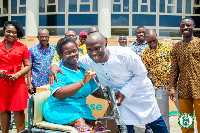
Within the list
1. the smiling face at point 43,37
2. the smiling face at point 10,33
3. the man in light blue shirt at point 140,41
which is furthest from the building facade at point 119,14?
the smiling face at point 10,33

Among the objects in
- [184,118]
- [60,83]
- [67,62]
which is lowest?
[184,118]

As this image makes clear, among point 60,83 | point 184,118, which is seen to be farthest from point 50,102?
point 184,118

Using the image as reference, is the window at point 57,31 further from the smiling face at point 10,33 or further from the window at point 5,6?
the smiling face at point 10,33

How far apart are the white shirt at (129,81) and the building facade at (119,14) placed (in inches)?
281

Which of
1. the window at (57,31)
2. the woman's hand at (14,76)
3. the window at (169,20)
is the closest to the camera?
the woman's hand at (14,76)

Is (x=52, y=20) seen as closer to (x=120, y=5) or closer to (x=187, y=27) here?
(x=120, y=5)

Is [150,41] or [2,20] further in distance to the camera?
[2,20]

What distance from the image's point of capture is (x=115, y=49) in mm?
2166

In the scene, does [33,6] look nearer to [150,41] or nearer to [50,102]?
[150,41]

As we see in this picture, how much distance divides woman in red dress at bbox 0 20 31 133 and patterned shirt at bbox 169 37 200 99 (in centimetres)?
213

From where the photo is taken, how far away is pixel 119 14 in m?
9.45

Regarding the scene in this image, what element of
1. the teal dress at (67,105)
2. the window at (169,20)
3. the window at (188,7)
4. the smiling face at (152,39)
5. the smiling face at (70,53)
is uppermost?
the window at (188,7)

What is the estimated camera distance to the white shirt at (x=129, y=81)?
2.13 metres

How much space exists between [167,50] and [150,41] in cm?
30
